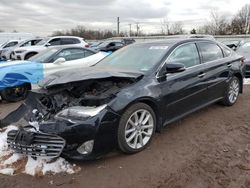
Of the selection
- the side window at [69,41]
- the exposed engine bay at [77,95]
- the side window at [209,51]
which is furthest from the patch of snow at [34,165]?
the side window at [69,41]

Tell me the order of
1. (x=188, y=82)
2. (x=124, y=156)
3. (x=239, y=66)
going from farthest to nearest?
(x=239, y=66) < (x=188, y=82) < (x=124, y=156)

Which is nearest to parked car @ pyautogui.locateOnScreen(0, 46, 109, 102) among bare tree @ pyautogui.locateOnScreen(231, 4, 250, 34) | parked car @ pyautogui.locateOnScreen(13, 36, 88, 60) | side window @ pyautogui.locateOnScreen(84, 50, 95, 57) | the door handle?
side window @ pyautogui.locateOnScreen(84, 50, 95, 57)

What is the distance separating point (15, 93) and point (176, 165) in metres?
5.19

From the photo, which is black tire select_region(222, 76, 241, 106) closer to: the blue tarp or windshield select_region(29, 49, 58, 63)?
the blue tarp

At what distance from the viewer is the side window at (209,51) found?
526 cm

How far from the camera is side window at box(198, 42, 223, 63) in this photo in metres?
5.26

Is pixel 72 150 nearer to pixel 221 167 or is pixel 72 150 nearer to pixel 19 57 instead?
pixel 221 167

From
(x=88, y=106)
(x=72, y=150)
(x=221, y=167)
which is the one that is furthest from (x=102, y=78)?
(x=221, y=167)

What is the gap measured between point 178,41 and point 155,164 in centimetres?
225

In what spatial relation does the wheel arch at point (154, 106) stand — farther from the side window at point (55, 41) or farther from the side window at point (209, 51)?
the side window at point (55, 41)

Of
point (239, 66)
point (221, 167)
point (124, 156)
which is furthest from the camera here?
point (239, 66)

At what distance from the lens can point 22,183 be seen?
10.9 ft

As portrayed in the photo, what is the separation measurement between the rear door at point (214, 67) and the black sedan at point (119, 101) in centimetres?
2

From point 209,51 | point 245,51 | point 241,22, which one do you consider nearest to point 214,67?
point 209,51
